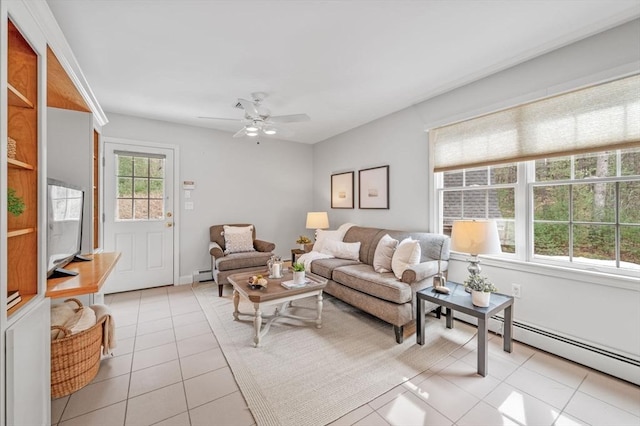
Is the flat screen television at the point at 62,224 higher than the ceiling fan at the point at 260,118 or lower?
lower

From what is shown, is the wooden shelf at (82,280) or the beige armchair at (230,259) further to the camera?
the beige armchair at (230,259)

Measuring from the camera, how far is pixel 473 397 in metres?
1.76

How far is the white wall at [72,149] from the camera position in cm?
235

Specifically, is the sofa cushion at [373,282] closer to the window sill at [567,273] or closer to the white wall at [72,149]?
the window sill at [567,273]

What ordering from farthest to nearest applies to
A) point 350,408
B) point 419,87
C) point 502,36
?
point 419,87, point 502,36, point 350,408

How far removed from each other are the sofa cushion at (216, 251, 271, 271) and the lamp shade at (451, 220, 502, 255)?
2.64 metres

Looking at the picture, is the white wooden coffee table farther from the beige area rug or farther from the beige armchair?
the beige armchair

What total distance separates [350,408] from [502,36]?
114 inches

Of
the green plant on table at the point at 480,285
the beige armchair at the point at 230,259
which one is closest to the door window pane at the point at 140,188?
the beige armchair at the point at 230,259

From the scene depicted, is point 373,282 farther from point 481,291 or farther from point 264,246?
point 264,246

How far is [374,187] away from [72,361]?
12.0ft

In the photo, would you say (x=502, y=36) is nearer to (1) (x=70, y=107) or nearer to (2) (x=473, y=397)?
(2) (x=473, y=397)

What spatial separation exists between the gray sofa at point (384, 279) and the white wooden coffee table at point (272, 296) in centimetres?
41

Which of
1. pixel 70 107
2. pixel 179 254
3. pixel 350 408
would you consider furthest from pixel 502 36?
pixel 179 254
